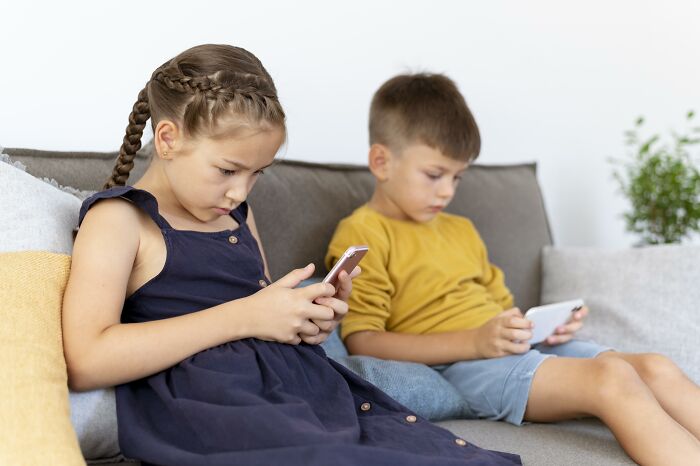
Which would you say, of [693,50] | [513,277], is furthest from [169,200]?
[693,50]

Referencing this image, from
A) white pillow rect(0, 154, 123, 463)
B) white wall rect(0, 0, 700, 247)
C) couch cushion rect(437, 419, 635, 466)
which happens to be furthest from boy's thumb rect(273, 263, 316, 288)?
white wall rect(0, 0, 700, 247)

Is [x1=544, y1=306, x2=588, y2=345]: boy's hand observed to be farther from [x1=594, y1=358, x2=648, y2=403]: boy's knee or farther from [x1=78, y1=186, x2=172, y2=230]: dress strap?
[x1=78, y1=186, x2=172, y2=230]: dress strap

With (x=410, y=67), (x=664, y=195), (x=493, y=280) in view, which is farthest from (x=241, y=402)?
(x=664, y=195)

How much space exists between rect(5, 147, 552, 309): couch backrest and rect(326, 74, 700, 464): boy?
95mm

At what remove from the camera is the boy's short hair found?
2.11m

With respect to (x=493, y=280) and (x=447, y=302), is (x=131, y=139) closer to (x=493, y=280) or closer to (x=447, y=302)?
(x=447, y=302)

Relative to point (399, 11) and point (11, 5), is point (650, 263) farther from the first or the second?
point (11, 5)

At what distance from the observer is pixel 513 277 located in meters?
2.51

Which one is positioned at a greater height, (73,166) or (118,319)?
(73,166)

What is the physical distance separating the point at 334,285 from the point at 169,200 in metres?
0.35

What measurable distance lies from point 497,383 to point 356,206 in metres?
0.66

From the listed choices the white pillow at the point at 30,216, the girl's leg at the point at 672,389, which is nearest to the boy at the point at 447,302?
the girl's leg at the point at 672,389

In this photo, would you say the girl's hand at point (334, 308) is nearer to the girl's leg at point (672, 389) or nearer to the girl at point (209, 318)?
the girl at point (209, 318)

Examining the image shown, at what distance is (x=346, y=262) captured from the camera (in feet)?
5.15
